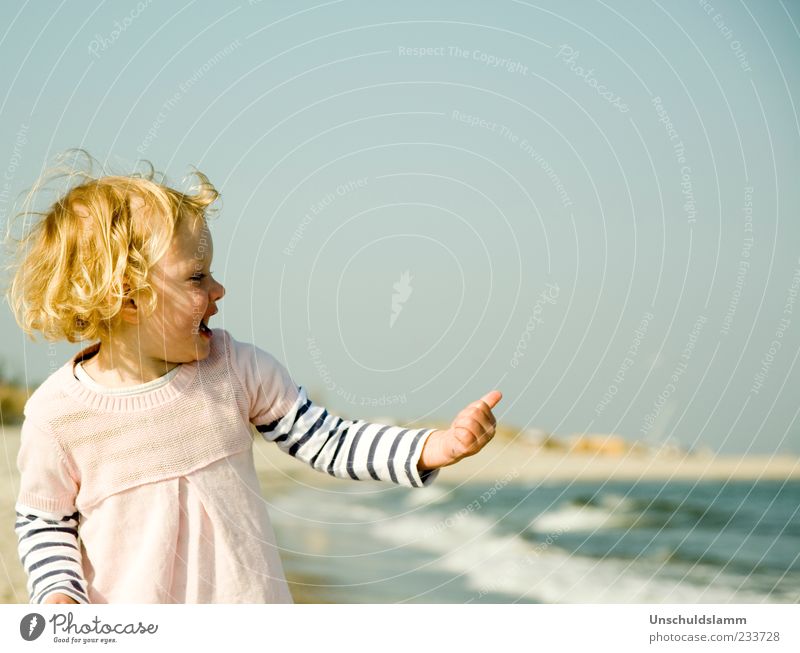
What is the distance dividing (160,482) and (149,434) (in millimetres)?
67

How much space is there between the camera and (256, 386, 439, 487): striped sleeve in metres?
1.50

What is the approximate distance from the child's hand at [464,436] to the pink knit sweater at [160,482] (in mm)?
29

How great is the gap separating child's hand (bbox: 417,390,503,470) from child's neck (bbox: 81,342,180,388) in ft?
1.27

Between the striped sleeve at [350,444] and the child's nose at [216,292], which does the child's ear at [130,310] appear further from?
the striped sleeve at [350,444]

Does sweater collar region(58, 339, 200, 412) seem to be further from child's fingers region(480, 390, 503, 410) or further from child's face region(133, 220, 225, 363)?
child's fingers region(480, 390, 503, 410)

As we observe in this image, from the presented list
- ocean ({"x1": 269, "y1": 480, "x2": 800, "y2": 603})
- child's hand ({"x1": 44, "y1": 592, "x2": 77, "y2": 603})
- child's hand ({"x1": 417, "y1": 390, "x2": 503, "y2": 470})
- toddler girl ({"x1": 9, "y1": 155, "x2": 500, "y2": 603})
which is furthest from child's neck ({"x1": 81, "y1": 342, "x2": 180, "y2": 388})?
ocean ({"x1": 269, "y1": 480, "x2": 800, "y2": 603})

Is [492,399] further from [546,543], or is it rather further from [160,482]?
[546,543]

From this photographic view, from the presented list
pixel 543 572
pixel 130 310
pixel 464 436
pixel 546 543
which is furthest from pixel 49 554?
pixel 546 543

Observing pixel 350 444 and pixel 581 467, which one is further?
pixel 581 467

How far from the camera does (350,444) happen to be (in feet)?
5.03

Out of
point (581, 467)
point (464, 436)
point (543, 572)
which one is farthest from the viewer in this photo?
point (581, 467)

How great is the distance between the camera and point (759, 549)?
6117 mm

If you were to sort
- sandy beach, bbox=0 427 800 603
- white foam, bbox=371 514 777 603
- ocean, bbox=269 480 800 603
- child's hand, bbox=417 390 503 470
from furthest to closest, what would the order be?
sandy beach, bbox=0 427 800 603 < white foam, bbox=371 514 777 603 < ocean, bbox=269 480 800 603 < child's hand, bbox=417 390 503 470
